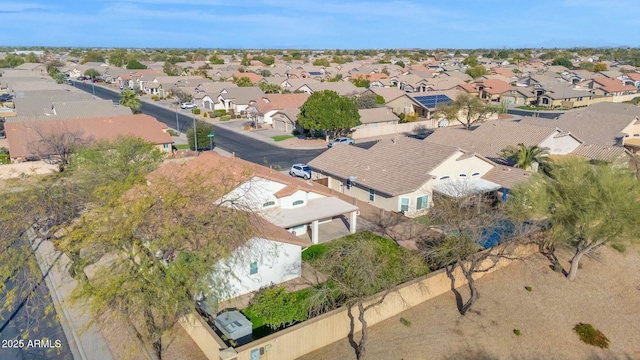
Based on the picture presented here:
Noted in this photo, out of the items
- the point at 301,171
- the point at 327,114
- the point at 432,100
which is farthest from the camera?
the point at 432,100

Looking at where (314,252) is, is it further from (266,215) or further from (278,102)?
(278,102)

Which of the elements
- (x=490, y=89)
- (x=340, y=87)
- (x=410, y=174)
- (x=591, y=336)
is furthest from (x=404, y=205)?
(x=490, y=89)

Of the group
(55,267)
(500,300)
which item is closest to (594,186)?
(500,300)

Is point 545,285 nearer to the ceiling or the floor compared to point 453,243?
nearer to the floor

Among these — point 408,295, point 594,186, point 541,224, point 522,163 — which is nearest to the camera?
point 408,295

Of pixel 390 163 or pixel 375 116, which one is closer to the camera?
pixel 390 163

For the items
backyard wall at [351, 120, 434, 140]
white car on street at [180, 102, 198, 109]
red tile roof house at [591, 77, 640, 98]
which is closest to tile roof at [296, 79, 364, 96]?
backyard wall at [351, 120, 434, 140]

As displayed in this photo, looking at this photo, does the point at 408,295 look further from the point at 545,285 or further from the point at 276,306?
the point at 545,285

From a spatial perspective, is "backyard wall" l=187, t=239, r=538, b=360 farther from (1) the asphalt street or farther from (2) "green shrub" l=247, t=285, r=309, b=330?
(1) the asphalt street
